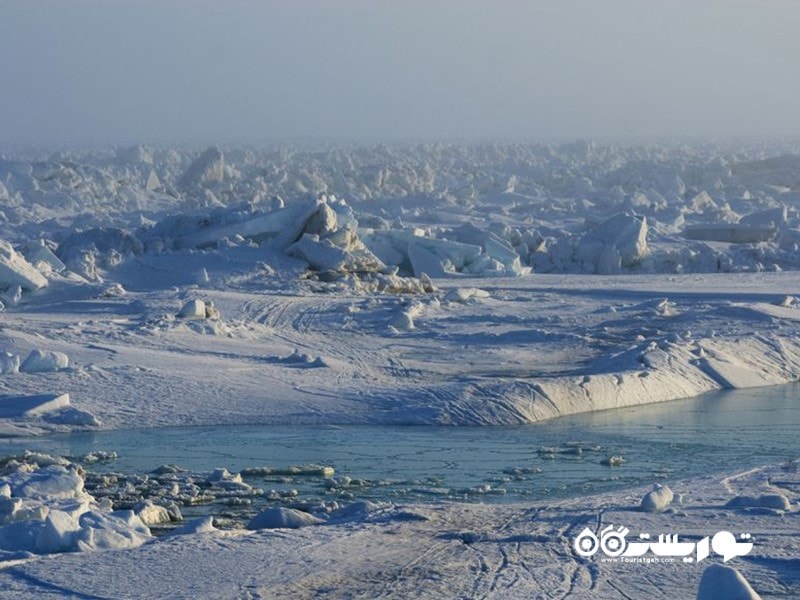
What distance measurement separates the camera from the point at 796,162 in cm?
3506

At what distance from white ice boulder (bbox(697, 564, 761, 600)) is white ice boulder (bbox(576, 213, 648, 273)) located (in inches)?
549

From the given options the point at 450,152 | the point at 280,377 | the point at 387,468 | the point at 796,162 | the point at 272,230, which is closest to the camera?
the point at 387,468

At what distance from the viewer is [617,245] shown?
1788 cm

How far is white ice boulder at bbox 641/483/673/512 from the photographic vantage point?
601cm

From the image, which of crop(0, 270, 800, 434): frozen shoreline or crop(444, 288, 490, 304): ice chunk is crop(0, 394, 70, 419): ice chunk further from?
crop(444, 288, 490, 304): ice chunk

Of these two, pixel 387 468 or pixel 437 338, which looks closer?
pixel 387 468

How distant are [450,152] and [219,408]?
4657cm

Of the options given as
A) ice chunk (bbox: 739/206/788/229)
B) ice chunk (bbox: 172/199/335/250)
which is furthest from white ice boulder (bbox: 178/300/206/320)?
ice chunk (bbox: 739/206/788/229)

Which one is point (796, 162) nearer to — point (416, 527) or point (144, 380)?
point (144, 380)

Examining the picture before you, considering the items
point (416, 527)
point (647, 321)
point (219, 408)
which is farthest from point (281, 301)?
point (416, 527)

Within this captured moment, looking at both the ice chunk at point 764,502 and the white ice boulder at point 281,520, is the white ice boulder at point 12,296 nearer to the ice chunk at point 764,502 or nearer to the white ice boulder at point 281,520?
the white ice boulder at point 281,520

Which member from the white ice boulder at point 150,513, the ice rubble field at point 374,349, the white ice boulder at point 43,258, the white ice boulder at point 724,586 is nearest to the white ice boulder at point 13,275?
the ice rubble field at point 374,349

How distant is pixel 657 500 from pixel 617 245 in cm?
1205

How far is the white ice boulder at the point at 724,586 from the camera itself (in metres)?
3.80
